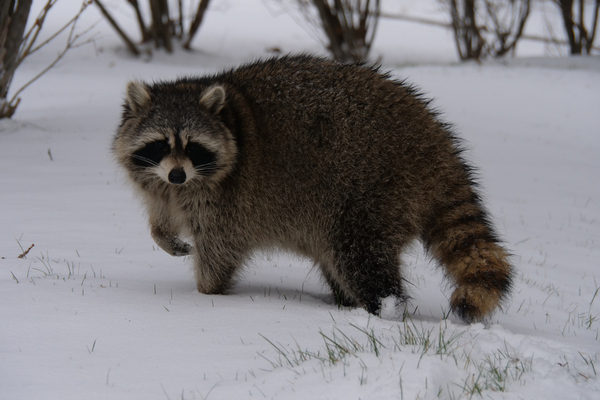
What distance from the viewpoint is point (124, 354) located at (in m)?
2.74

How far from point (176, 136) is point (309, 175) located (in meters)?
0.91

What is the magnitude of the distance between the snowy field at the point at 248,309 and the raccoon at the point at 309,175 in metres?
0.33

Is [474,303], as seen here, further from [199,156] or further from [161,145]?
[161,145]

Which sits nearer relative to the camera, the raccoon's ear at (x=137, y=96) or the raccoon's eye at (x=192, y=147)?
the raccoon's eye at (x=192, y=147)

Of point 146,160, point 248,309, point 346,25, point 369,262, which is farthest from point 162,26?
point 248,309

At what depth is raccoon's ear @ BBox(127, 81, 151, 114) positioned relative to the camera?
13.6 ft

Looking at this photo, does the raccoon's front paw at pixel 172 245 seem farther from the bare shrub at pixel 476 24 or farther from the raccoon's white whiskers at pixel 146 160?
the bare shrub at pixel 476 24

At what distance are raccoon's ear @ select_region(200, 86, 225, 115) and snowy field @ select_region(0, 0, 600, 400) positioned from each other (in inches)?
37.6

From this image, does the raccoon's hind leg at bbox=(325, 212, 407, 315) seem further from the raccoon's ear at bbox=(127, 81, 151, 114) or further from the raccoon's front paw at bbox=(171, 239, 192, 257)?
the raccoon's ear at bbox=(127, 81, 151, 114)

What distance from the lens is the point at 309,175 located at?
402 cm

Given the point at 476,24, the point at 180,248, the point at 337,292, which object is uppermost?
the point at 476,24

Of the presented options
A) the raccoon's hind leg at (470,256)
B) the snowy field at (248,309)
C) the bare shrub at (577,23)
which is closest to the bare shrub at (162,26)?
the snowy field at (248,309)

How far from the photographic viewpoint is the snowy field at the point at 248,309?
247cm

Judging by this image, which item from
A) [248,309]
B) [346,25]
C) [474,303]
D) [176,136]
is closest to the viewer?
[474,303]
